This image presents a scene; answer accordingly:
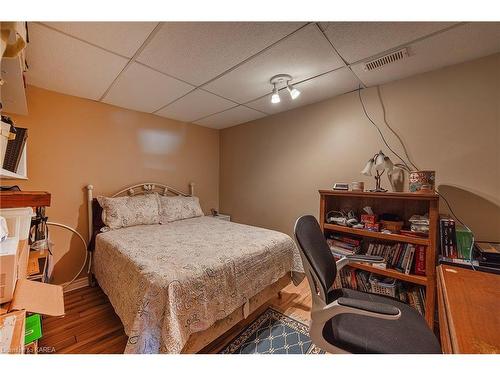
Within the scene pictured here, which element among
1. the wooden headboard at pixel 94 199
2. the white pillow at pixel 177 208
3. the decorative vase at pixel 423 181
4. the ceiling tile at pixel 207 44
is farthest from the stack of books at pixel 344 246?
the wooden headboard at pixel 94 199

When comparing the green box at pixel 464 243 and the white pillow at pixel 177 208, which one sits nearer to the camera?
the green box at pixel 464 243

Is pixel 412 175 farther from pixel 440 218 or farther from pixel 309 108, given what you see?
pixel 309 108

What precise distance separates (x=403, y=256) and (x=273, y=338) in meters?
1.25

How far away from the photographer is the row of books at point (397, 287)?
5.32 feet

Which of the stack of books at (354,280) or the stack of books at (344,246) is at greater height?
the stack of books at (344,246)

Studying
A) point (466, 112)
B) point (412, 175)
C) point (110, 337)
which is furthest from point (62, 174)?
point (466, 112)

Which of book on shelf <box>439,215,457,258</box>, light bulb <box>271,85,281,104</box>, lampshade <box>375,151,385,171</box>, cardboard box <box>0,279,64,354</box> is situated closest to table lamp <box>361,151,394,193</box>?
lampshade <box>375,151,385,171</box>

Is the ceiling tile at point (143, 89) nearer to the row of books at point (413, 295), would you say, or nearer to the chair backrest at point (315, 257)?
the chair backrest at point (315, 257)

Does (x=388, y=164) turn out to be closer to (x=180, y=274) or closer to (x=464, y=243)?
Answer: (x=464, y=243)

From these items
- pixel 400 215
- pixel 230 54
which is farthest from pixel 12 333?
pixel 400 215

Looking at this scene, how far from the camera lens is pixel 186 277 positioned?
48.2 inches

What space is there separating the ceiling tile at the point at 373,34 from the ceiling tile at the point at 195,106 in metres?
1.36

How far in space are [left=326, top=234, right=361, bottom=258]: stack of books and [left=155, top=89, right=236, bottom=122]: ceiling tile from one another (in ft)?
6.50

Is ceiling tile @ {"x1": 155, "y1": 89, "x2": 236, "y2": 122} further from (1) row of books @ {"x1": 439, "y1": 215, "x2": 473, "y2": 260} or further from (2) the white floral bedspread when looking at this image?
(1) row of books @ {"x1": 439, "y1": 215, "x2": 473, "y2": 260}
